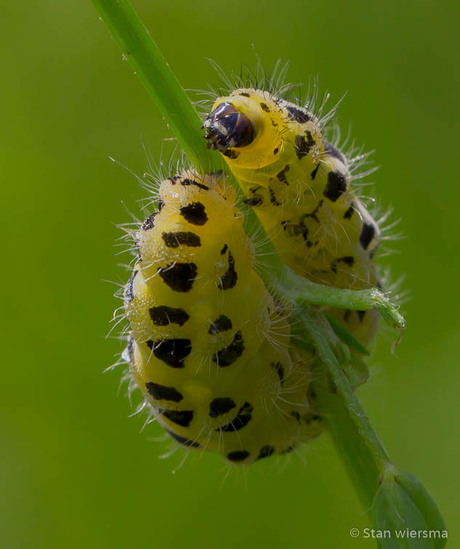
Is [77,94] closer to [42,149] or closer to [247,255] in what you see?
[42,149]

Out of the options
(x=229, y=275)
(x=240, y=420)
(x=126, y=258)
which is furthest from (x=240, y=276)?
(x=126, y=258)

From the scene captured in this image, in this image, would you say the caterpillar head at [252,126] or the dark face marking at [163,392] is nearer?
the caterpillar head at [252,126]

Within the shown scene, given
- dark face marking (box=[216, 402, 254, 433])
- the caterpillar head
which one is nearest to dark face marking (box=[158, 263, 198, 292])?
the caterpillar head

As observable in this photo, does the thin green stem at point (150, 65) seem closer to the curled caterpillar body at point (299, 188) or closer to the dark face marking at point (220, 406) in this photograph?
the curled caterpillar body at point (299, 188)

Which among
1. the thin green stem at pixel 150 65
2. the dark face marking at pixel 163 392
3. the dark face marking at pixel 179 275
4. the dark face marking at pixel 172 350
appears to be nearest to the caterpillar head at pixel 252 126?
the thin green stem at pixel 150 65

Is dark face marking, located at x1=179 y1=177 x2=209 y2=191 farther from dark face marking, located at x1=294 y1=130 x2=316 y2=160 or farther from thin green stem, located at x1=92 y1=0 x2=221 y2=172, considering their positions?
dark face marking, located at x1=294 y1=130 x2=316 y2=160

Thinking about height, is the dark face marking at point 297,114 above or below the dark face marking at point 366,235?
above

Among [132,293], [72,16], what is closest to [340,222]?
[132,293]

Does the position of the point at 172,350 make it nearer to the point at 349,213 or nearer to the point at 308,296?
the point at 308,296
